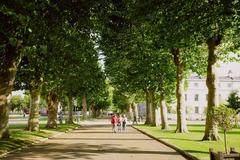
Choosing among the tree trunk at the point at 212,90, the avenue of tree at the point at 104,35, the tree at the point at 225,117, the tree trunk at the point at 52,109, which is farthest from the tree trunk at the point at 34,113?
the tree at the point at 225,117

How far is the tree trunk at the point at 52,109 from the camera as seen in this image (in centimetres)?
4922

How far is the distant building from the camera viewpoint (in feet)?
452

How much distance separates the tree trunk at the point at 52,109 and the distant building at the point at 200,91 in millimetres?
84159

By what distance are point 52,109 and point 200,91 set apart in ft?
311

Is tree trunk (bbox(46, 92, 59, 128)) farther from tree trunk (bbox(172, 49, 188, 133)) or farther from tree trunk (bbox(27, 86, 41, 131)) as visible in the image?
tree trunk (bbox(172, 49, 188, 133))

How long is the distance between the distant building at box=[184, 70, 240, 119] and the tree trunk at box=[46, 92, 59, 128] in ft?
276

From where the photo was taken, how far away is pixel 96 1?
2192 cm

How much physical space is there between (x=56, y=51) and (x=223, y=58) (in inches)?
579

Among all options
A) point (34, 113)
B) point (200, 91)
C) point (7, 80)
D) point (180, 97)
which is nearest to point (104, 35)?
point (7, 80)

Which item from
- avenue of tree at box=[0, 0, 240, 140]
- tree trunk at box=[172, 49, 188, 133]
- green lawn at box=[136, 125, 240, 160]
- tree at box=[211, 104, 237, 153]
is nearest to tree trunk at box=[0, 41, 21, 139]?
avenue of tree at box=[0, 0, 240, 140]

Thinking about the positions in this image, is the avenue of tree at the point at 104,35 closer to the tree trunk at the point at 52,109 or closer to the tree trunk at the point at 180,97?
the tree trunk at the point at 180,97

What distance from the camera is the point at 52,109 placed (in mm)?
50906

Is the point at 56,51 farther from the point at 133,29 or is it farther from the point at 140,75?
the point at 140,75

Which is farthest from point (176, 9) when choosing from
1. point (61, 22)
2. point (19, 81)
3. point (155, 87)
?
point (155, 87)
